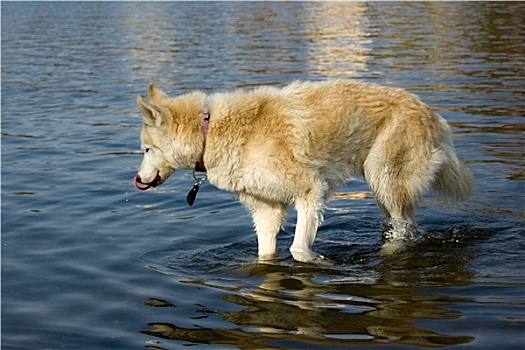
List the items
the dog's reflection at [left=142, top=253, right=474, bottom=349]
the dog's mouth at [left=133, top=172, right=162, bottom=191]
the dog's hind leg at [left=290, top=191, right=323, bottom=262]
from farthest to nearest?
the dog's mouth at [left=133, top=172, right=162, bottom=191] → the dog's hind leg at [left=290, top=191, right=323, bottom=262] → the dog's reflection at [left=142, top=253, right=474, bottom=349]

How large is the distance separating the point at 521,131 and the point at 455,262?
578 cm

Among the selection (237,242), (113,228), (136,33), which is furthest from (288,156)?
(136,33)

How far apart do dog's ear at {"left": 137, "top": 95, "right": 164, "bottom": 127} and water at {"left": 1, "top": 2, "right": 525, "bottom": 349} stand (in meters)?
1.34

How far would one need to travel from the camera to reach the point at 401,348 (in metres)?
5.08

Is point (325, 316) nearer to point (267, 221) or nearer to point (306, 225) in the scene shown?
point (306, 225)

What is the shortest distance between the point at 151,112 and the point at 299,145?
131 centimetres

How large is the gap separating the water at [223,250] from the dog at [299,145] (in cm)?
54

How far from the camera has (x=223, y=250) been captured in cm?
782

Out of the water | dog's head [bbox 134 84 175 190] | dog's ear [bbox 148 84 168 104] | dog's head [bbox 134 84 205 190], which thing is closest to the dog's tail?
the water

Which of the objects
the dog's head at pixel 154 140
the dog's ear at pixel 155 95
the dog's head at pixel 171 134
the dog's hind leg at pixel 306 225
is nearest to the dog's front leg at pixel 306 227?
the dog's hind leg at pixel 306 225

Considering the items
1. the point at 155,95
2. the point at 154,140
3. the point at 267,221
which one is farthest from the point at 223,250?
the point at 155,95

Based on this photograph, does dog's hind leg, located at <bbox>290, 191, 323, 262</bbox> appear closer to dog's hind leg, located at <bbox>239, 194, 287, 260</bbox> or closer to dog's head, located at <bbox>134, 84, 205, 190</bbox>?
dog's hind leg, located at <bbox>239, 194, 287, 260</bbox>

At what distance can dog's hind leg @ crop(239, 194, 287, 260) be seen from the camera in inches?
291

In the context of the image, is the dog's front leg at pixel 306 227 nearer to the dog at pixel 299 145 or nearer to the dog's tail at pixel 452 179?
the dog at pixel 299 145
